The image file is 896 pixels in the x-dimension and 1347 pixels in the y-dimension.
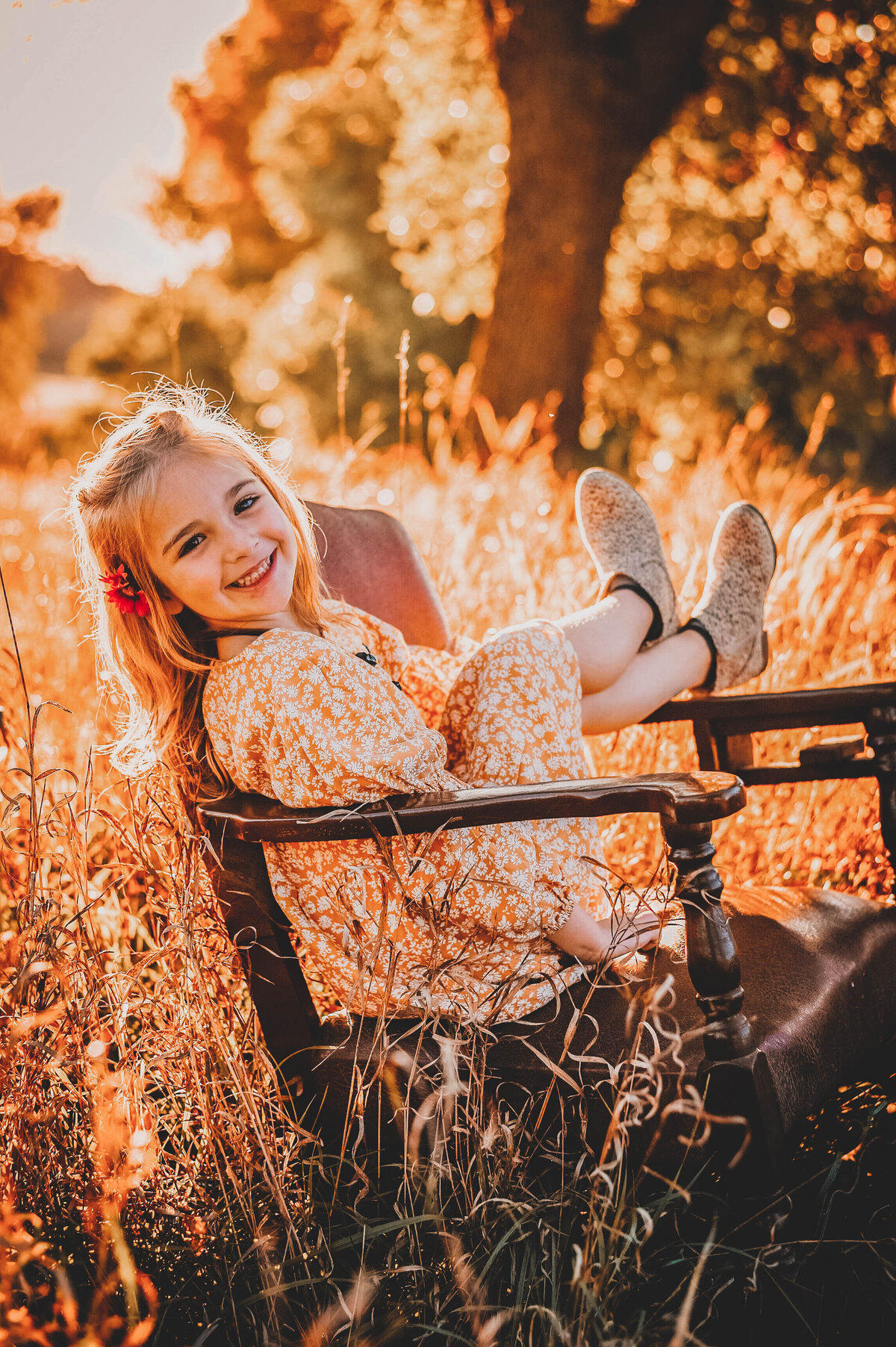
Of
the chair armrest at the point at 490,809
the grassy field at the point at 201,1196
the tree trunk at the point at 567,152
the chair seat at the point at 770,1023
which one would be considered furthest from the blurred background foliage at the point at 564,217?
the chair seat at the point at 770,1023

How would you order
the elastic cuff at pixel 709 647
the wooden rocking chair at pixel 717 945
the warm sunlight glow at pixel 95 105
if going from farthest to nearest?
the elastic cuff at pixel 709 647 < the warm sunlight glow at pixel 95 105 < the wooden rocking chair at pixel 717 945

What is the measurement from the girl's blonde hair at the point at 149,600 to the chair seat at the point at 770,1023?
0.55 metres

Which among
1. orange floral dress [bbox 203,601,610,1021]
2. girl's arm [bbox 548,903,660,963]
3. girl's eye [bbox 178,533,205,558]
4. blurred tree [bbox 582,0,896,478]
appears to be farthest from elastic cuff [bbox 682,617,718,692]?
blurred tree [bbox 582,0,896,478]

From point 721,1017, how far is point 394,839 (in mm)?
538

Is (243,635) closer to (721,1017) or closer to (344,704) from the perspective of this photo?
(344,704)

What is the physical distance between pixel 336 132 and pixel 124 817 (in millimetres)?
13321

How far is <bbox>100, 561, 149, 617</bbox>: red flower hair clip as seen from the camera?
1.84 m

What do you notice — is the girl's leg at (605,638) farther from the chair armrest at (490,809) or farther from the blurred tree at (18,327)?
the blurred tree at (18,327)

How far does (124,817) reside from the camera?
2055mm

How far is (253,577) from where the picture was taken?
1.87 m

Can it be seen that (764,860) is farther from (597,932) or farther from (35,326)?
(35,326)

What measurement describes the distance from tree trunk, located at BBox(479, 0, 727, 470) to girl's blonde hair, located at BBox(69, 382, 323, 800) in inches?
166

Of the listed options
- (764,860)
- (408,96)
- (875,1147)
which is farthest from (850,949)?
(408,96)

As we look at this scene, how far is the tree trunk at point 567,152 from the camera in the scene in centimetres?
591
